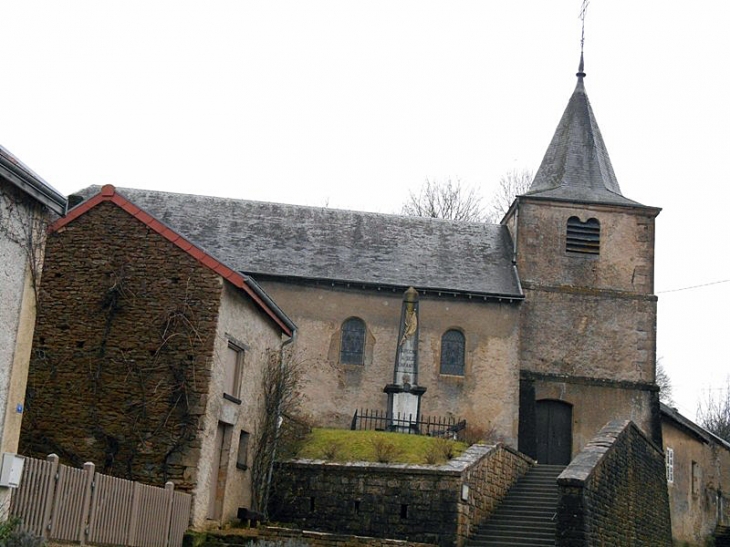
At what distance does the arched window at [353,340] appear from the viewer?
95.6ft

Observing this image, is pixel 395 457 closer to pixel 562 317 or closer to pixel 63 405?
pixel 63 405

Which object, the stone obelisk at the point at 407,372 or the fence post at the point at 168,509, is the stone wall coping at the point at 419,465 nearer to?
the fence post at the point at 168,509

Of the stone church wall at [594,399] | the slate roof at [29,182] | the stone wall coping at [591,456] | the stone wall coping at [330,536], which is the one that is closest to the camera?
the slate roof at [29,182]

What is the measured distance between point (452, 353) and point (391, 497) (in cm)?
1041

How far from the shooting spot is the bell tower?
29406 millimetres

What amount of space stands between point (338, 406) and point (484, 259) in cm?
673

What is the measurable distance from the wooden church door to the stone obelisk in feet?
13.1

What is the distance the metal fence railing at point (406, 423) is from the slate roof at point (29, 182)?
14123 mm

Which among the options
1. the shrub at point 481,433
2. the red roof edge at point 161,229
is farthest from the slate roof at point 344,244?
the red roof edge at point 161,229

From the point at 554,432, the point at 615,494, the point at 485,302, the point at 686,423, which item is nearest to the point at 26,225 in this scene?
the point at 615,494

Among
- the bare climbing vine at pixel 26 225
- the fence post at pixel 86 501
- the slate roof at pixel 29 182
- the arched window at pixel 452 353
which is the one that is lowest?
the fence post at pixel 86 501

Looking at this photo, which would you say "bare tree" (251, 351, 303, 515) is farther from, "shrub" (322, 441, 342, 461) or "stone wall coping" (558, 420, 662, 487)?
"stone wall coping" (558, 420, 662, 487)

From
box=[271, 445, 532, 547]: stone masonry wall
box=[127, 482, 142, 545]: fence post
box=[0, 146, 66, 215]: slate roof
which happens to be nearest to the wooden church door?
box=[271, 445, 532, 547]: stone masonry wall

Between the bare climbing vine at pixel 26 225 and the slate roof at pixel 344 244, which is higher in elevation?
the slate roof at pixel 344 244
